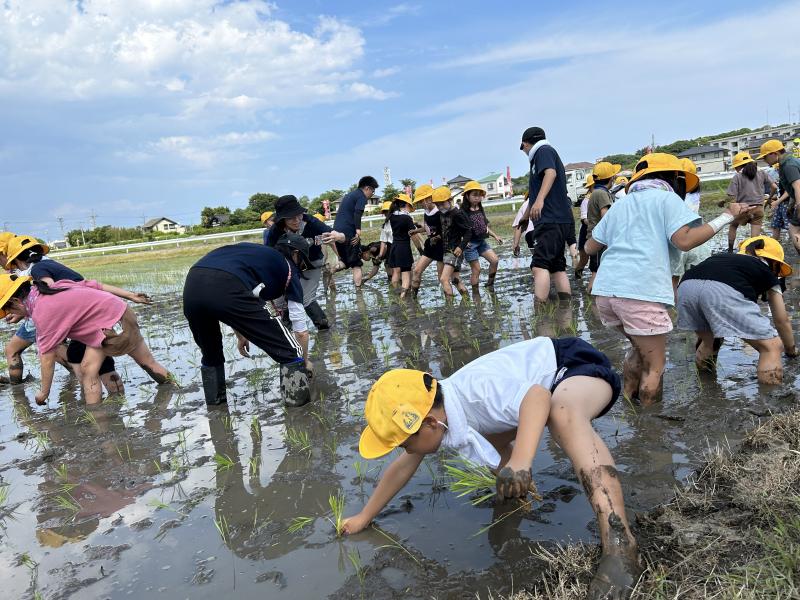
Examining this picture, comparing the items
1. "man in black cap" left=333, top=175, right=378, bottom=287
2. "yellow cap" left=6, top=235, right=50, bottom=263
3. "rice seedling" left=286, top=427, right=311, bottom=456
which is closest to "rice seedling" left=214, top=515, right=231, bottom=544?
"rice seedling" left=286, top=427, right=311, bottom=456

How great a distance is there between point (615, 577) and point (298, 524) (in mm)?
1423

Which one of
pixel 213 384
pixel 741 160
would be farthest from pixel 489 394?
pixel 741 160

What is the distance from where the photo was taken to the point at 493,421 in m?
2.42

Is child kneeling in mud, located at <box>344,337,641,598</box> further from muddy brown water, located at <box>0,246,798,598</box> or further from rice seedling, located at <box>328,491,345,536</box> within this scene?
muddy brown water, located at <box>0,246,798,598</box>

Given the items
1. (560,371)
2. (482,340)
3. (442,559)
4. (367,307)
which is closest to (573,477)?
(560,371)

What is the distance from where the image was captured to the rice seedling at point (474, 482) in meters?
2.60

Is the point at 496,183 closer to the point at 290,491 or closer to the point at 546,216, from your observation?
the point at 546,216

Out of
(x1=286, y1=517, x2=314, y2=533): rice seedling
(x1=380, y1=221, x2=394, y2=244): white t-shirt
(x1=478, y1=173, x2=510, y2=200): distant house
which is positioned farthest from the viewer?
(x1=478, y1=173, x2=510, y2=200): distant house

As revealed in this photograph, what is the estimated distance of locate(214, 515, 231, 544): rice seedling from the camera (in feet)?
8.79

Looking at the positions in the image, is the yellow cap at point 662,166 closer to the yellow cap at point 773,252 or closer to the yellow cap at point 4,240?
the yellow cap at point 773,252

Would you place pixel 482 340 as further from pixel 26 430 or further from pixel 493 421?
pixel 26 430

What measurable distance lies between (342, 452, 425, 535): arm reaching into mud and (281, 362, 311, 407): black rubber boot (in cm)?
→ 189

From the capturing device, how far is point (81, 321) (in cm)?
522

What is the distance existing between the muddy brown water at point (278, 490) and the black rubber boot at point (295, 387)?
96 mm
